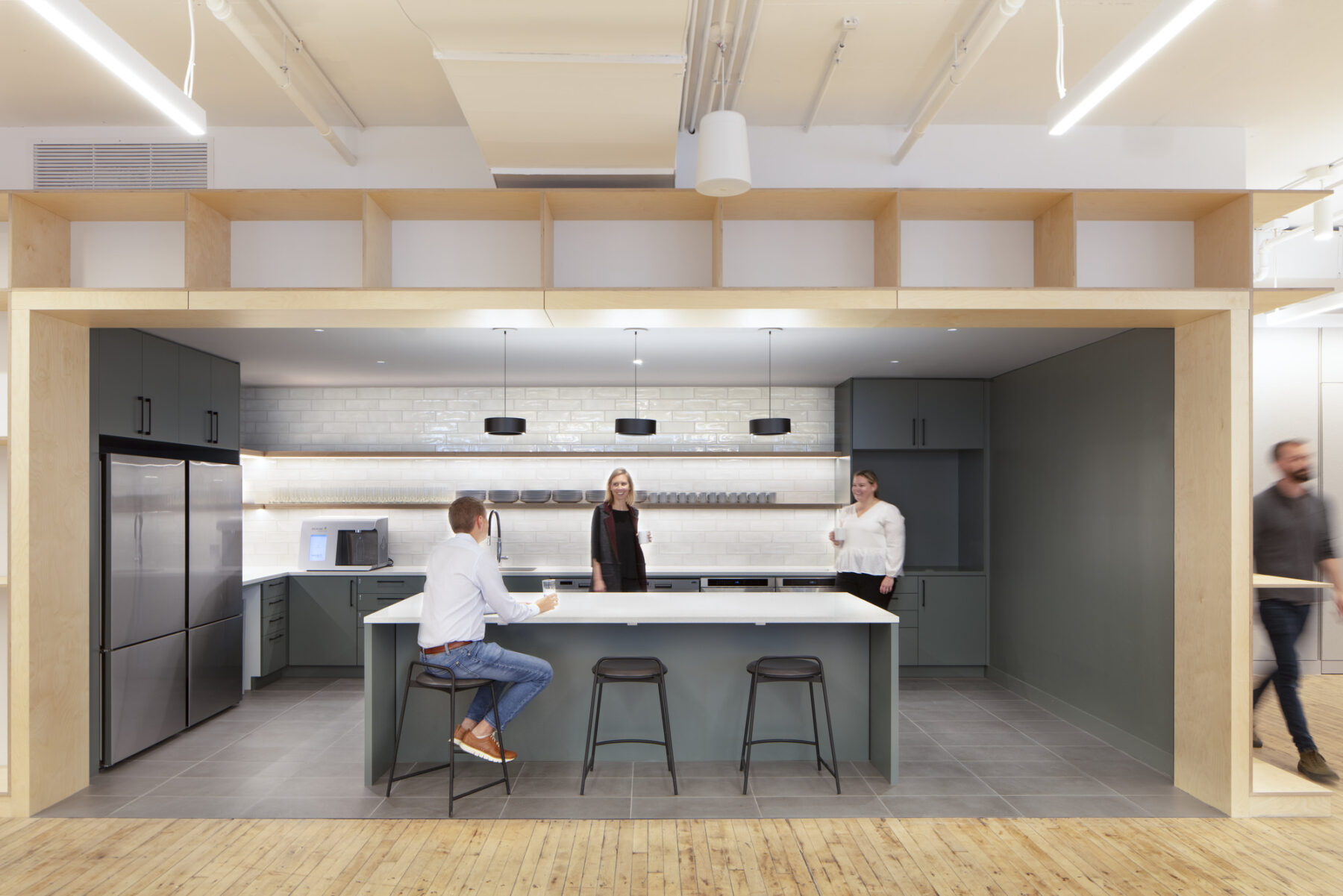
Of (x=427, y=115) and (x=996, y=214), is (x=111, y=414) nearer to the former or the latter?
(x=427, y=115)

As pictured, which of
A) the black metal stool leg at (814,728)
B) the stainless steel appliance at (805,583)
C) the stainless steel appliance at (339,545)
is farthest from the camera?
the stainless steel appliance at (805,583)

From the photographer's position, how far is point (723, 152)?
126 inches

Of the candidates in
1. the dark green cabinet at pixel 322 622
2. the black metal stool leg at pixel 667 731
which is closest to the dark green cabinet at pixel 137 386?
the dark green cabinet at pixel 322 622

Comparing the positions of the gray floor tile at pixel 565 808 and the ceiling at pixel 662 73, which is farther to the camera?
the gray floor tile at pixel 565 808

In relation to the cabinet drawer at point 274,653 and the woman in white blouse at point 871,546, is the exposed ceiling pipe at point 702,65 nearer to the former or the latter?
the woman in white blouse at point 871,546

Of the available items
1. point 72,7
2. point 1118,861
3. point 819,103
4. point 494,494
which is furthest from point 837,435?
point 72,7

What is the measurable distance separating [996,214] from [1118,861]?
9.61ft

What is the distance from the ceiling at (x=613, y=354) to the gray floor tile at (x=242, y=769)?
248 centimetres

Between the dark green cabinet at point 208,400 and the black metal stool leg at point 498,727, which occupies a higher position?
the dark green cabinet at point 208,400

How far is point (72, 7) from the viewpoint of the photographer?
215 centimetres

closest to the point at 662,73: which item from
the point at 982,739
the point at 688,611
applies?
the point at 688,611

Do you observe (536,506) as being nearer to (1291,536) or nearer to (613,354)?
(613,354)

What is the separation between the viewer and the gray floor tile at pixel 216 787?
4.07 meters

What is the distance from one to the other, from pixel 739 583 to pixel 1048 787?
129 inches
